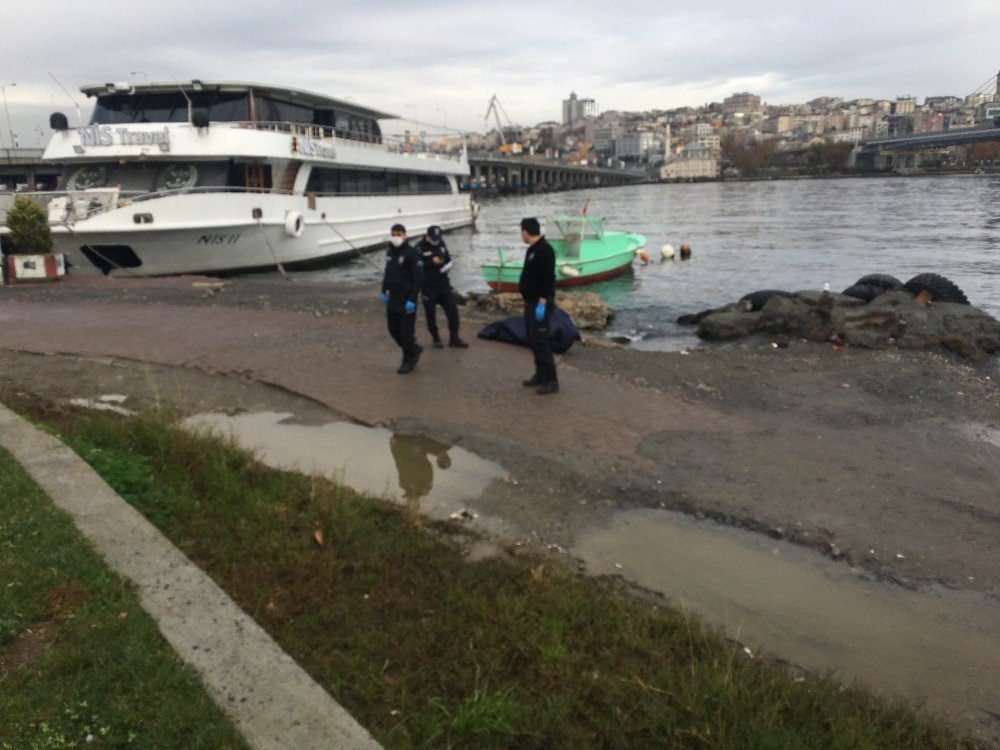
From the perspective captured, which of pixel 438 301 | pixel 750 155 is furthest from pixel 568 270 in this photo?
pixel 750 155

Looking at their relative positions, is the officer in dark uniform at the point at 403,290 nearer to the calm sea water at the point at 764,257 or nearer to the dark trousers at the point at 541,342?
the dark trousers at the point at 541,342

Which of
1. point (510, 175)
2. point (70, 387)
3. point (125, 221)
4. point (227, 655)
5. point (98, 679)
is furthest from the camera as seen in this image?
point (510, 175)

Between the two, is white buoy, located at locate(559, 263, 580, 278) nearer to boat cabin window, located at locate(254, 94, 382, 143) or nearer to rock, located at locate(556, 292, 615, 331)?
rock, located at locate(556, 292, 615, 331)

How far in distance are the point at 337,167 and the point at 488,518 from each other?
21277 millimetres

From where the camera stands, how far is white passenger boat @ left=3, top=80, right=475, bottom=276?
55.9ft

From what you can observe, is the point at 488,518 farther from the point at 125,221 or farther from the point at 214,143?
the point at 214,143

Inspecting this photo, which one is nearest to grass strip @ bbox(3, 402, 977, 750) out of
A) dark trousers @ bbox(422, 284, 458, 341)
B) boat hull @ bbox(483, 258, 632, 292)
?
dark trousers @ bbox(422, 284, 458, 341)

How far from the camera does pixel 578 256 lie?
2002cm

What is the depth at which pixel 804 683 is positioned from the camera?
3.04m

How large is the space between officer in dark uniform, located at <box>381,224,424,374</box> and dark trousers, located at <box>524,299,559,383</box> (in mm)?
1405

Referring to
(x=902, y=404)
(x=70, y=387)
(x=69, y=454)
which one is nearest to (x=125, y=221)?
(x=70, y=387)

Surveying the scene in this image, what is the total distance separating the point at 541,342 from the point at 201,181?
49.3 feet

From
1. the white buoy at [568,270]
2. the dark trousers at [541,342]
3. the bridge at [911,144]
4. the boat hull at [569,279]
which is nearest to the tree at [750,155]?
the bridge at [911,144]

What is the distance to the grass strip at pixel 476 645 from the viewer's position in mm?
2680
